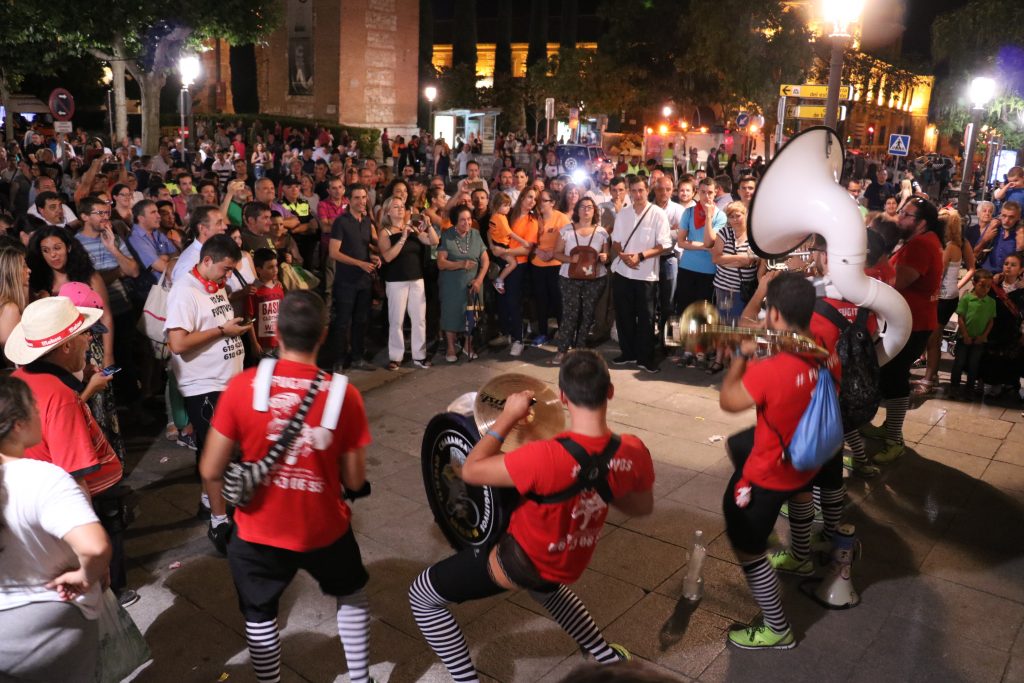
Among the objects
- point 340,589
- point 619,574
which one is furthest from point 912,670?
point 340,589

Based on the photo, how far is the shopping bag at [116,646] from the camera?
A: 3.21m

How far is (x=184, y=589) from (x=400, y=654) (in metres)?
1.39

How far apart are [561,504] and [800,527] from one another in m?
2.23

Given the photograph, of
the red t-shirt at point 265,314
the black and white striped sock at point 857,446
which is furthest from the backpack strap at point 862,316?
the red t-shirt at point 265,314

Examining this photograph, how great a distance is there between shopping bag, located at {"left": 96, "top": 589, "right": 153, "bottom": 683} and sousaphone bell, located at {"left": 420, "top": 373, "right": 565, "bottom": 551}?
1.49 meters

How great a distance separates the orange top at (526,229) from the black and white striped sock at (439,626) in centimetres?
621

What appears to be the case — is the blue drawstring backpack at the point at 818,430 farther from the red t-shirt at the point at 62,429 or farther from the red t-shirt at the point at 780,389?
the red t-shirt at the point at 62,429

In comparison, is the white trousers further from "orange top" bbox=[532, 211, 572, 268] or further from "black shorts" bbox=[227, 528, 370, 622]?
Result: "black shorts" bbox=[227, 528, 370, 622]

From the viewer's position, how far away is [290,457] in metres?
2.98

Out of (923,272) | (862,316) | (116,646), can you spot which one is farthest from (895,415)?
(116,646)

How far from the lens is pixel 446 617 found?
3223 millimetres

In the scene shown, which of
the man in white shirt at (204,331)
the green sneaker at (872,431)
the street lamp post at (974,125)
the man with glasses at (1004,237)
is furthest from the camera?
the street lamp post at (974,125)

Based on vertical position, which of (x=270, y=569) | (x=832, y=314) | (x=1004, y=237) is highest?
(x=1004, y=237)

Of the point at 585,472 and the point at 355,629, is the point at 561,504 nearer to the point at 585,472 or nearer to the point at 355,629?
the point at 585,472
